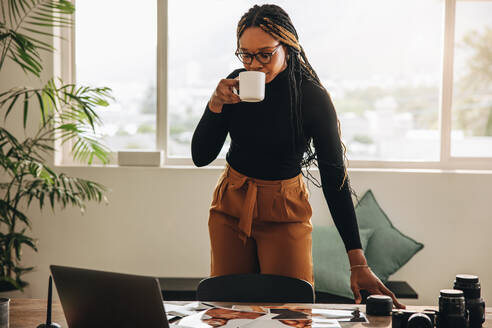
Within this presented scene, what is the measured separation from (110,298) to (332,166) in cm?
83

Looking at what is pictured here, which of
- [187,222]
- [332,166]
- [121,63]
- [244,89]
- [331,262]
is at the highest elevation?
[121,63]

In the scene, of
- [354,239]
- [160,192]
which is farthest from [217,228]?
[160,192]

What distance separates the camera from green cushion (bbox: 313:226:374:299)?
275 centimetres

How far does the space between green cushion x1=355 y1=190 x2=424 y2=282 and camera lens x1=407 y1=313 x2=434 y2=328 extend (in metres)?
1.83

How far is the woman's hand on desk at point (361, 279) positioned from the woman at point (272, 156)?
0.31 feet

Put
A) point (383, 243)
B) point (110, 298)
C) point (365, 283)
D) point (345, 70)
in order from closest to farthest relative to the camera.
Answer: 1. point (110, 298)
2. point (365, 283)
3. point (383, 243)
4. point (345, 70)

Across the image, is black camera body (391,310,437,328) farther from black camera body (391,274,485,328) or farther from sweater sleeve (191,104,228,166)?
sweater sleeve (191,104,228,166)

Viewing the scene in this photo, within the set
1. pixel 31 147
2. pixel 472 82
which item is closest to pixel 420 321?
pixel 31 147

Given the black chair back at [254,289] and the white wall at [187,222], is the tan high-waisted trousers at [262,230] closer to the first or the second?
the black chair back at [254,289]

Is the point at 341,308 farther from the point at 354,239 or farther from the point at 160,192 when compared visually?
the point at 160,192

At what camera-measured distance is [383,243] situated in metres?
2.96

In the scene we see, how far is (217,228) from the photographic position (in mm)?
1635

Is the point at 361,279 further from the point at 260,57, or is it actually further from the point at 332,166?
the point at 260,57

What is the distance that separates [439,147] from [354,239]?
196cm
